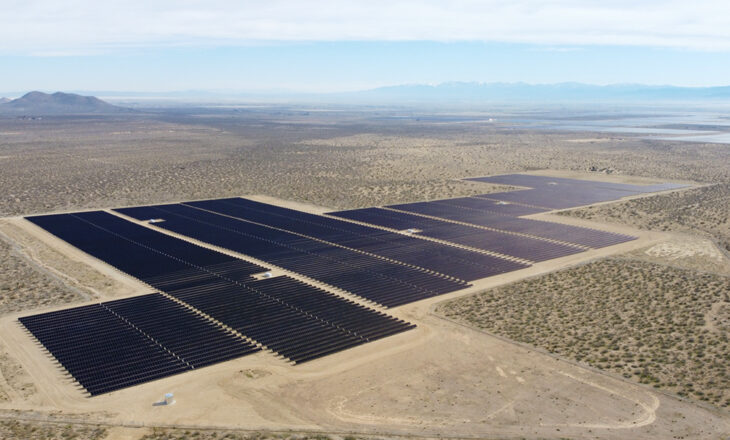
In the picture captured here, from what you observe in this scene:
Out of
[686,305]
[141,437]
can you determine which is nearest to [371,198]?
[686,305]

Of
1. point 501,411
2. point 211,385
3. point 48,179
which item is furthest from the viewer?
point 48,179

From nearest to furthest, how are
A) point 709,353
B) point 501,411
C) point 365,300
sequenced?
1. point 501,411
2. point 709,353
3. point 365,300

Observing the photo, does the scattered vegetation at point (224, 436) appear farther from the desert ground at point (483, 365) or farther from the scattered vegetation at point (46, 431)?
the scattered vegetation at point (46, 431)

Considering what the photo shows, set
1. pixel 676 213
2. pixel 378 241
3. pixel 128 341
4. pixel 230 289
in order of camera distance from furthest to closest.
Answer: pixel 676 213
pixel 378 241
pixel 230 289
pixel 128 341

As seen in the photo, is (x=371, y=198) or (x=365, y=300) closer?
(x=365, y=300)

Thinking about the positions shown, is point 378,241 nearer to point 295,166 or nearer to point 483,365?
point 483,365

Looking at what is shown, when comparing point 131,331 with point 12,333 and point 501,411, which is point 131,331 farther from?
point 501,411

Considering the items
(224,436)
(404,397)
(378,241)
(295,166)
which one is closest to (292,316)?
(404,397)
